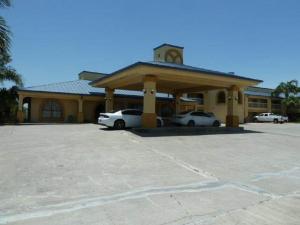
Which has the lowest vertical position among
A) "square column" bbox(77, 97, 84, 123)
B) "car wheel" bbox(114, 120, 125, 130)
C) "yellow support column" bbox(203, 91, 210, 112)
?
"car wheel" bbox(114, 120, 125, 130)

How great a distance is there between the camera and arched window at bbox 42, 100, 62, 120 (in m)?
26.9

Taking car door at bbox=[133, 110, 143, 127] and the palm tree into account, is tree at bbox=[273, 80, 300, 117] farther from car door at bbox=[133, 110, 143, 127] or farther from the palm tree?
the palm tree

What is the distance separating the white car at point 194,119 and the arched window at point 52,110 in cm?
1247

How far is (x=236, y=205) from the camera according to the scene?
17.3 feet

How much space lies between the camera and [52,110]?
89.0 ft

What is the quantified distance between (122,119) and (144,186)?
482 inches

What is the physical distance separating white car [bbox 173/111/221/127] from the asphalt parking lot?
10.1 m

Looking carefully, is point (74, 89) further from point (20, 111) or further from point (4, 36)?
point (4, 36)

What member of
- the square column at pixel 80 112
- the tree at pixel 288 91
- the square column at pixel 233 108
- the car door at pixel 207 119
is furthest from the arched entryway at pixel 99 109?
the tree at pixel 288 91

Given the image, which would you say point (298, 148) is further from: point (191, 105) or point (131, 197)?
point (191, 105)

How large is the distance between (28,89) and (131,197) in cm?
2280

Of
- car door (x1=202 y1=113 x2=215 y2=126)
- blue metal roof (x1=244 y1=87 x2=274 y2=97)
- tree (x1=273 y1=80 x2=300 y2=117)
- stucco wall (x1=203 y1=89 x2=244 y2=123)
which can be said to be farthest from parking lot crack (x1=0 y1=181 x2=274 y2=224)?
tree (x1=273 y1=80 x2=300 y2=117)

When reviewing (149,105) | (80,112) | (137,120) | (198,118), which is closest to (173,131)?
(149,105)

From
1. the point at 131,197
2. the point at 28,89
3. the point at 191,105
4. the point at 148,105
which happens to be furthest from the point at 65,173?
the point at 191,105
